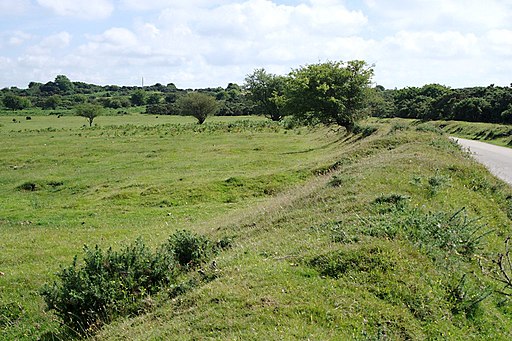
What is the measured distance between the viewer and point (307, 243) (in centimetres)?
1021

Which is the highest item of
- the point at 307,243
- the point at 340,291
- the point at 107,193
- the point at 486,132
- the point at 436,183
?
the point at 486,132

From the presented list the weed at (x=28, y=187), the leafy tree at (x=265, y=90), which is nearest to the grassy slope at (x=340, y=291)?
the weed at (x=28, y=187)

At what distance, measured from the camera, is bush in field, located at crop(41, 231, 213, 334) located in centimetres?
923

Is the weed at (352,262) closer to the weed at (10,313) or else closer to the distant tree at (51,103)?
the weed at (10,313)

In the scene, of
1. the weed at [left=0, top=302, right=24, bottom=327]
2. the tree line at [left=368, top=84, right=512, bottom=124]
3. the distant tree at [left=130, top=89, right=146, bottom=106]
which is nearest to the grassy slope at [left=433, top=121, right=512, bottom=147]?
the tree line at [left=368, top=84, right=512, bottom=124]

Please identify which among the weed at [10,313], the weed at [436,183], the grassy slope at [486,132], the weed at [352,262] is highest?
the grassy slope at [486,132]

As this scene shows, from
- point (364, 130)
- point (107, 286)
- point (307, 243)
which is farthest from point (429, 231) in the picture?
point (364, 130)

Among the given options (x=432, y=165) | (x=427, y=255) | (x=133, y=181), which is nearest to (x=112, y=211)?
(x=133, y=181)

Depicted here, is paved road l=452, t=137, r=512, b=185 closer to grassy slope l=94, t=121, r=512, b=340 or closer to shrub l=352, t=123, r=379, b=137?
shrub l=352, t=123, r=379, b=137

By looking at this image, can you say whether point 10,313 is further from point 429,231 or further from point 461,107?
point 461,107

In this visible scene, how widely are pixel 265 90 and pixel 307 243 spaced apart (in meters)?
85.3

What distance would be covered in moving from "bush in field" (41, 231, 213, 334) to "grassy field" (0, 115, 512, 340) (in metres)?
0.59

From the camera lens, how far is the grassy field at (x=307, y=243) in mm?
7305

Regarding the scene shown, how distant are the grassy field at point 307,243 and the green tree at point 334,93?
52.9ft
